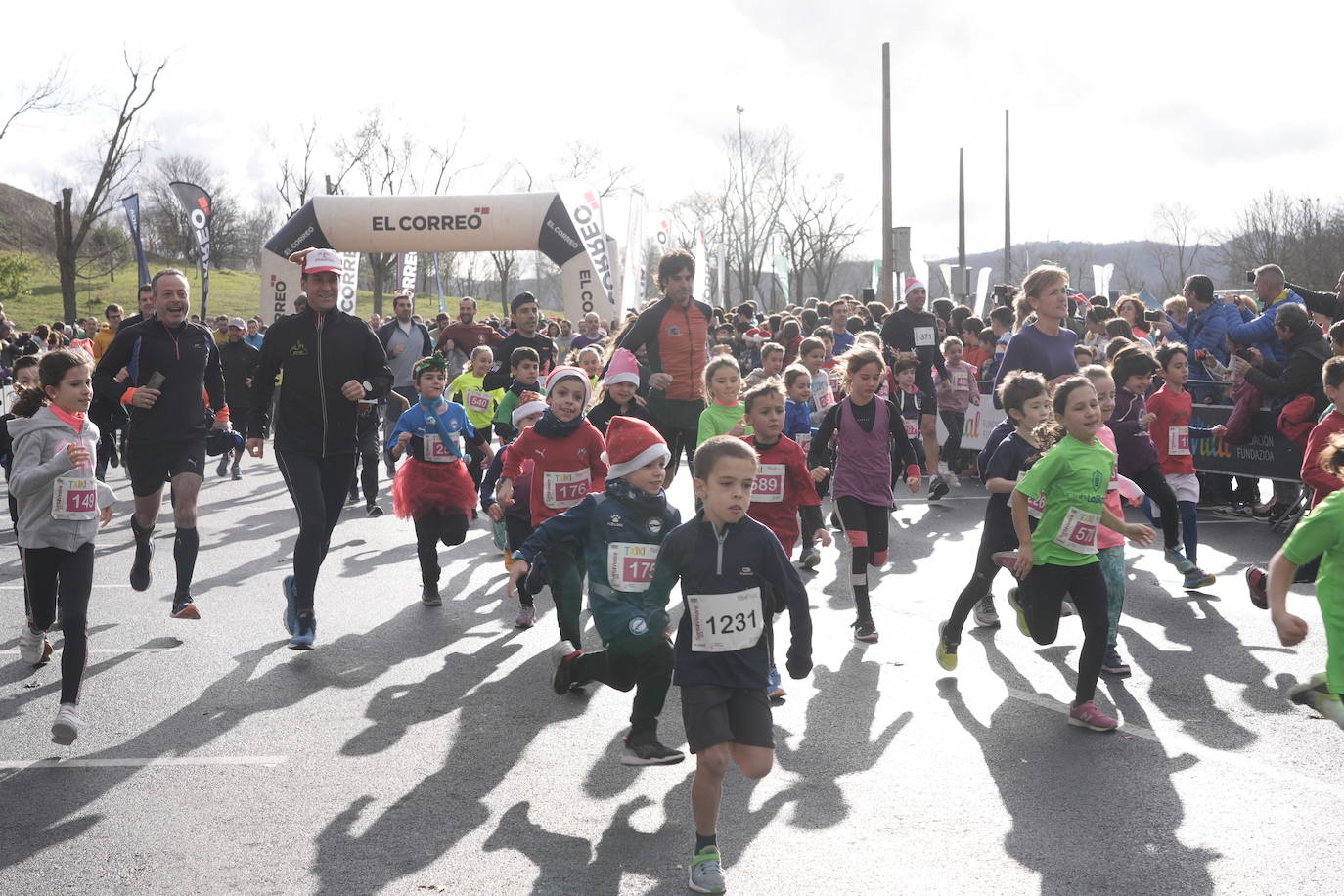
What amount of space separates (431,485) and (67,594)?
3165 mm

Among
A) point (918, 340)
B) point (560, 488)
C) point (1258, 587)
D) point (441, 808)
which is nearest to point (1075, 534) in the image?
point (1258, 587)

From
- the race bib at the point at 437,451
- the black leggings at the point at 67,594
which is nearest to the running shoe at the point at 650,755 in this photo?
the black leggings at the point at 67,594

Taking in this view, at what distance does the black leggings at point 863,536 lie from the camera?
7.51m

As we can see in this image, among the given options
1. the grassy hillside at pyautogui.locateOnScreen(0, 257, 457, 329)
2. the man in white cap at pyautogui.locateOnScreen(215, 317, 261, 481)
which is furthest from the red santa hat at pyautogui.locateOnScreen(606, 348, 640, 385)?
the grassy hillside at pyautogui.locateOnScreen(0, 257, 457, 329)

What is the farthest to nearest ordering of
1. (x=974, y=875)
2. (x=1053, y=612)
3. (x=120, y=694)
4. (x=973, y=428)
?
(x=973, y=428)
(x=120, y=694)
(x=1053, y=612)
(x=974, y=875)


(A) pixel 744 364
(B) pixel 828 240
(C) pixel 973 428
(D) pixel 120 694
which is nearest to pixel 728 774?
(D) pixel 120 694

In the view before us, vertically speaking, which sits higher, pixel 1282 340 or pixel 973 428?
pixel 1282 340

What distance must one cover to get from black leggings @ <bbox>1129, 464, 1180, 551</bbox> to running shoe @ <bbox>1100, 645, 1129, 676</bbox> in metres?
2.08

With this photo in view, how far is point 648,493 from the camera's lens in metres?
5.38

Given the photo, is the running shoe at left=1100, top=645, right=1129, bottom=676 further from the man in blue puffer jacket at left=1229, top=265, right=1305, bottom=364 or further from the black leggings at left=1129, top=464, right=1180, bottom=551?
the man in blue puffer jacket at left=1229, top=265, right=1305, bottom=364

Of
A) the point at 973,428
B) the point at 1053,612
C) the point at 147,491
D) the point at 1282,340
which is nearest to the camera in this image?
the point at 1053,612

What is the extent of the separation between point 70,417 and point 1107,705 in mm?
5201

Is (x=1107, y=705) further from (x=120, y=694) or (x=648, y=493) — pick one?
(x=120, y=694)

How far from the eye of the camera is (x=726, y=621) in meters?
4.29
